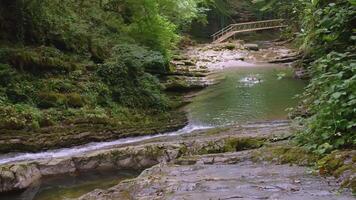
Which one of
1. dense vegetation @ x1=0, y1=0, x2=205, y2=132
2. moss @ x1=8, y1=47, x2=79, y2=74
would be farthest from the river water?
moss @ x1=8, y1=47, x2=79, y2=74

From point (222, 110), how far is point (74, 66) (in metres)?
5.19

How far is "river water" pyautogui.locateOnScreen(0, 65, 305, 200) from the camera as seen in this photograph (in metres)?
8.59

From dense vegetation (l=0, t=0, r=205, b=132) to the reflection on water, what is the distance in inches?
105

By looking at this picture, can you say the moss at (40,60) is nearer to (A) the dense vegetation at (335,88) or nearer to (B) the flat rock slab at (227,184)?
(B) the flat rock slab at (227,184)

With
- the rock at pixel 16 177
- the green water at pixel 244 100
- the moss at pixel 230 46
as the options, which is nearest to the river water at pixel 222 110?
the green water at pixel 244 100

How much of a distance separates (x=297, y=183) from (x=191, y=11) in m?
23.5

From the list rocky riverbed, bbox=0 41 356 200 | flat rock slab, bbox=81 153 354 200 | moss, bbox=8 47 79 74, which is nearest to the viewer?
flat rock slab, bbox=81 153 354 200

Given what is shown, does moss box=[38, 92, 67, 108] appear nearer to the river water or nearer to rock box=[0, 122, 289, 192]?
the river water

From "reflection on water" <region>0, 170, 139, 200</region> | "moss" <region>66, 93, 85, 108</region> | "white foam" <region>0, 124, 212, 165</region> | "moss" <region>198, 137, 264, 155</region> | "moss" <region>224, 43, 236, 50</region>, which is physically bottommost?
"reflection on water" <region>0, 170, 139, 200</region>

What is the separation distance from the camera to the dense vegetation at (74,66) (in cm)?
1212

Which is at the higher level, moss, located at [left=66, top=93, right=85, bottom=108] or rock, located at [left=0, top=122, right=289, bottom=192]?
moss, located at [left=66, top=93, right=85, bottom=108]

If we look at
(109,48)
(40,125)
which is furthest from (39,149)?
(109,48)

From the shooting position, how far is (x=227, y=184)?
15.7ft

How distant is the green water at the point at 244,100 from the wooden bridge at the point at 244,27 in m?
17.3
